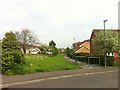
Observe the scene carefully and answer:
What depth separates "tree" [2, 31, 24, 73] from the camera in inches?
891

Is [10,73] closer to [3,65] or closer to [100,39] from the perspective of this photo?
[3,65]

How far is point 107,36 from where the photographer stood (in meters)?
36.9

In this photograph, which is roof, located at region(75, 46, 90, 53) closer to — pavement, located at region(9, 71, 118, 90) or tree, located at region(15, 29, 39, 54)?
tree, located at region(15, 29, 39, 54)

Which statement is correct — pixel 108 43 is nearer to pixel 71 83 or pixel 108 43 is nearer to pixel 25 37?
pixel 71 83

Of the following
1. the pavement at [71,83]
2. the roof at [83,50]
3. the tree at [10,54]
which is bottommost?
the pavement at [71,83]

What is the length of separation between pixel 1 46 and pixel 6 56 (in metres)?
1.36

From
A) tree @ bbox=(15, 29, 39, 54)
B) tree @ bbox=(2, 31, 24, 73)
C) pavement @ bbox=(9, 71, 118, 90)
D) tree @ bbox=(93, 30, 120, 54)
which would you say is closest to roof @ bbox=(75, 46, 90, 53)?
tree @ bbox=(15, 29, 39, 54)

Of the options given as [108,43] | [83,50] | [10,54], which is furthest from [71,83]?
[83,50]

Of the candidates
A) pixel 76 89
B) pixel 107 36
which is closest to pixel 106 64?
pixel 107 36

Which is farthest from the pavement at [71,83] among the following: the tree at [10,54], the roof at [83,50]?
the roof at [83,50]

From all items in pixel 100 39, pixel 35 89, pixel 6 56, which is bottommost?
pixel 35 89

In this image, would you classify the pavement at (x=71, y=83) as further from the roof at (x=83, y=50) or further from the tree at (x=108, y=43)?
the roof at (x=83, y=50)

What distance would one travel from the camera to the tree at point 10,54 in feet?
74.2

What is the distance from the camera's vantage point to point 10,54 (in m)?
23.4
